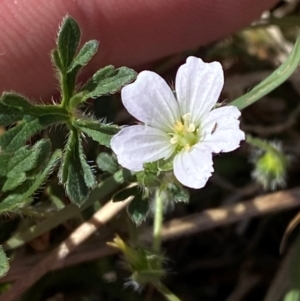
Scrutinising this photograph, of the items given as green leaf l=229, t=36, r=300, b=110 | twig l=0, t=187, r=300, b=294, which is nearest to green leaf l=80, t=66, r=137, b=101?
green leaf l=229, t=36, r=300, b=110

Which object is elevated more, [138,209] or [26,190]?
[26,190]

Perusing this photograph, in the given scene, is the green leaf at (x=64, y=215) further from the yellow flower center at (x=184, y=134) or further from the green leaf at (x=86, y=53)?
the green leaf at (x=86, y=53)

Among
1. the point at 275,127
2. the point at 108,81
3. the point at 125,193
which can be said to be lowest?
the point at 275,127

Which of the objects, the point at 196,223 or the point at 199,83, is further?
the point at 196,223

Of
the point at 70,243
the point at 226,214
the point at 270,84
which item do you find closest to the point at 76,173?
the point at 70,243

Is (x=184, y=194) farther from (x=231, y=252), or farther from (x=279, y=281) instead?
(x=231, y=252)

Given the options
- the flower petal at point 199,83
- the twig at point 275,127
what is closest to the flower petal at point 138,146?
the flower petal at point 199,83

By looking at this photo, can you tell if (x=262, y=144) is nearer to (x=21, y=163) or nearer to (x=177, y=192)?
(x=177, y=192)
